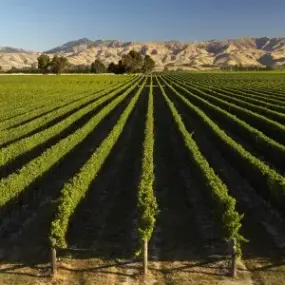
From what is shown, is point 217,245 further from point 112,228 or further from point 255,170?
point 255,170

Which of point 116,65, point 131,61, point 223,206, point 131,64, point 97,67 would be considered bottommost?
point 97,67

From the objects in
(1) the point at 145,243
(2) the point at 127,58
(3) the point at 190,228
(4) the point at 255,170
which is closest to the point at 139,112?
(4) the point at 255,170

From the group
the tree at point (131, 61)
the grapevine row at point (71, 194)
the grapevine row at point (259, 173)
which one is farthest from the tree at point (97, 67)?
the grapevine row at point (71, 194)

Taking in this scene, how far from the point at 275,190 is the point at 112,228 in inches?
217

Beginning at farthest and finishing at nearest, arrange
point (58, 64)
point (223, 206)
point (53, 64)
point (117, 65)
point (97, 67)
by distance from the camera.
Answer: point (97, 67) < point (53, 64) < point (117, 65) < point (58, 64) < point (223, 206)

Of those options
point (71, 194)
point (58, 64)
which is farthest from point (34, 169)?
point (58, 64)

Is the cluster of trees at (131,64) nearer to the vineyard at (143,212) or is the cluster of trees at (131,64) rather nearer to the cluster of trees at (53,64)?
the cluster of trees at (53,64)

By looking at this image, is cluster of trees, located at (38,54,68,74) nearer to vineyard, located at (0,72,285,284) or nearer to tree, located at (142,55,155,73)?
tree, located at (142,55,155,73)

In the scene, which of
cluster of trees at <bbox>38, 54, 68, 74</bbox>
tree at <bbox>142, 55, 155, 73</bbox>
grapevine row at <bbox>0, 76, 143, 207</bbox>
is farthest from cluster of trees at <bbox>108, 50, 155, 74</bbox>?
grapevine row at <bbox>0, 76, 143, 207</bbox>

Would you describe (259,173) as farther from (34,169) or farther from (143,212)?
(34,169)

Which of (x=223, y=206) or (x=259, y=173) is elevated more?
(x=223, y=206)

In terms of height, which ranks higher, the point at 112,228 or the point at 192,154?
the point at 192,154

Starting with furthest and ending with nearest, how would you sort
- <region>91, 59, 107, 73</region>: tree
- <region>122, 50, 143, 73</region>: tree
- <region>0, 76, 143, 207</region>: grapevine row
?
1. <region>91, 59, 107, 73</region>: tree
2. <region>122, 50, 143, 73</region>: tree
3. <region>0, 76, 143, 207</region>: grapevine row

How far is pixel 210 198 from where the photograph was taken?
589 inches
